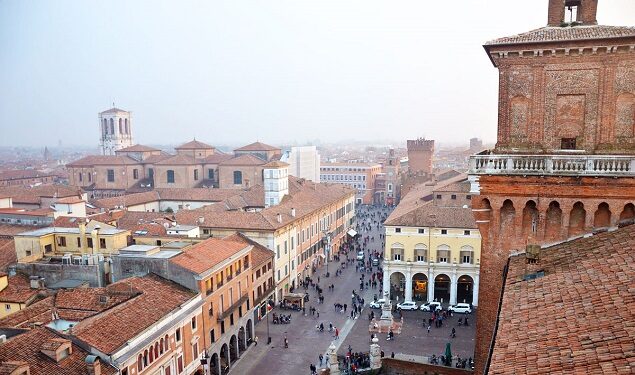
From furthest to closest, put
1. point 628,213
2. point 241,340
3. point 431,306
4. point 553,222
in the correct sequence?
point 431,306, point 241,340, point 553,222, point 628,213

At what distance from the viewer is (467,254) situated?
43.0 meters

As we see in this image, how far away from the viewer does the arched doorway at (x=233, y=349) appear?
115 ft

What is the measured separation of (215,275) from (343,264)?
2880 centimetres

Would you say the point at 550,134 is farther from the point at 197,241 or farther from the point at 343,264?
the point at 343,264

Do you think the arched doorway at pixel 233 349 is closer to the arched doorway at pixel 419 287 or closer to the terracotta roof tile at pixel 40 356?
the terracotta roof tile at pixel 40 356

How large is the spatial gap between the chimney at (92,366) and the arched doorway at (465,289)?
31.4 meters

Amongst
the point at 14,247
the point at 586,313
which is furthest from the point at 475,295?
the point at 14,247

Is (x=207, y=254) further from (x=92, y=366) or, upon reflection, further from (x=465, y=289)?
(x=465, y=289)

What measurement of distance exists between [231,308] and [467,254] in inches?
815

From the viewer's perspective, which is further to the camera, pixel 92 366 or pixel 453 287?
pixel 453 287

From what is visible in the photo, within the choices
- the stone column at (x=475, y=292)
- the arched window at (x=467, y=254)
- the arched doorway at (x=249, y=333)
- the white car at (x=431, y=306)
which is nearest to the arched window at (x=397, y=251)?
the white car at (x=431, y=306)

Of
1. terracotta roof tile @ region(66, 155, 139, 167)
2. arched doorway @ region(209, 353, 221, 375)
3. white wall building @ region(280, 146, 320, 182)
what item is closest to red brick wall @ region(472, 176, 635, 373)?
arched doorway @ region(209, 353, 221, 375)

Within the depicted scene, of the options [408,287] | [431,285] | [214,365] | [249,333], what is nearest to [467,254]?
[431,285]

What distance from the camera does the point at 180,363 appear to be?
27.7 meters
